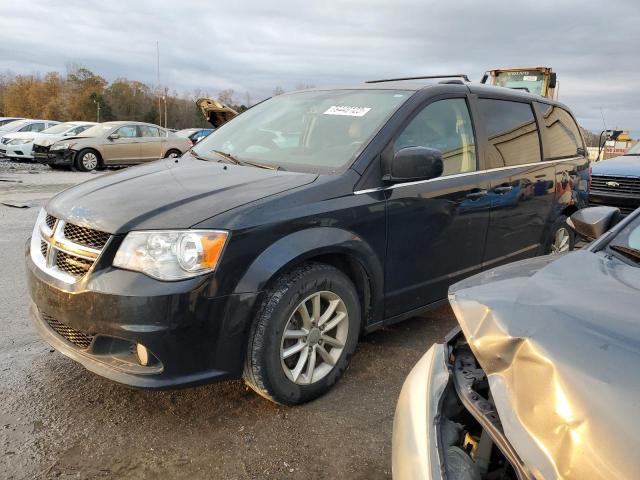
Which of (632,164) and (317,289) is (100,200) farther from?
(632,164)

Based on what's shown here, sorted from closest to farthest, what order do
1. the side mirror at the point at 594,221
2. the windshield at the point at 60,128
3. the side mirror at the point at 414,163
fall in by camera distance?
the side mirror at the point at 594,221, the side mirror at the point at 414,163, the windshield at the point at 60,128

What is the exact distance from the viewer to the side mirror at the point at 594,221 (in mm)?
2604

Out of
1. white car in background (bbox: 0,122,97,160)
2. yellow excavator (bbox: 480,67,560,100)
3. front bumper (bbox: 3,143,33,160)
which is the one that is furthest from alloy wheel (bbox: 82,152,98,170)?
yellow excavator (bbox: 480,67,560,100)

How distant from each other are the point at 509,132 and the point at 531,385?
A: 3.23 meters

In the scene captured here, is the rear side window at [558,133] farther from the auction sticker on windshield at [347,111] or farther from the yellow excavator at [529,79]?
the yellow excavator at [529,79]

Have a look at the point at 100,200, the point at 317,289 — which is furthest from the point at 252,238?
the point at 100,200

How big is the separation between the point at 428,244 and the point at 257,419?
1502mm

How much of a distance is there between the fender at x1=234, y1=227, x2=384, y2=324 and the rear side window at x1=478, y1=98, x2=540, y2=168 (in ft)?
4.69

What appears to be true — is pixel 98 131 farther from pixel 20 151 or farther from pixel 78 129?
pixel 20 151

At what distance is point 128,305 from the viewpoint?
2215 millimetres

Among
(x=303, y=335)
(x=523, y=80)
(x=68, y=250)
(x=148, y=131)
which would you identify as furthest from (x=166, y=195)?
(x=523, y=80)

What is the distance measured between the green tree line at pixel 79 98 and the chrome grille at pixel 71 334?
209ft

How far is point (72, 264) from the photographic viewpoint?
8.03 feet

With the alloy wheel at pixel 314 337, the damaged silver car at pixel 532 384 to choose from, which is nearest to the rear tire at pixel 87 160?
the alloy wheel at pixel 314 337
